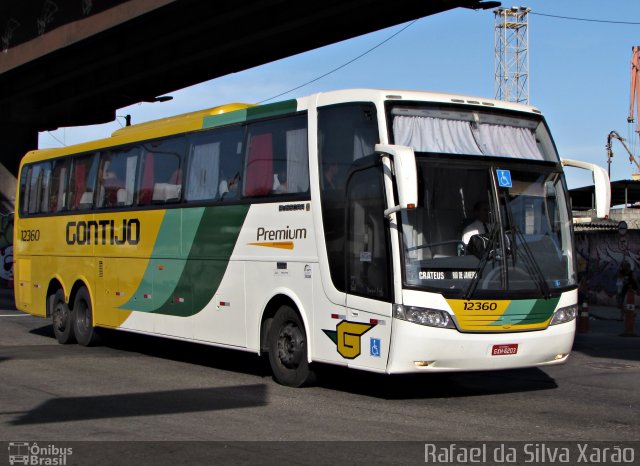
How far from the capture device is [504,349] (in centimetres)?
1036

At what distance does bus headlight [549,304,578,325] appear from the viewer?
10797mm

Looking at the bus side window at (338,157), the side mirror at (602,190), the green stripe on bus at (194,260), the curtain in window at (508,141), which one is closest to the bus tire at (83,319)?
the green stripe on bus at (194,260)

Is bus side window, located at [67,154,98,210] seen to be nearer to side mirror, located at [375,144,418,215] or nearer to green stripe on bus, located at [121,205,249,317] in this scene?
green stripe on bus, located at [121,205,249,317]

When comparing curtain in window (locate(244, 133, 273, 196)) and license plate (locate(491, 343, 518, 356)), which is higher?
curtain in window (locate(244, 133, 273, 196))

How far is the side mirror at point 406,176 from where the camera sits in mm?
9609

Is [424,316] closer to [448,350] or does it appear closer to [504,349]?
[448,350]

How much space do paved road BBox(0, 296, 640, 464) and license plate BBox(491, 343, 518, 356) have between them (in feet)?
1.92

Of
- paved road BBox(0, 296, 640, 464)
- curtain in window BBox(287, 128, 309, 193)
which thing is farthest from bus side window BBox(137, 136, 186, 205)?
curtain in window BBox(287, 128, 309, 193)

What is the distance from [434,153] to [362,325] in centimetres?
208

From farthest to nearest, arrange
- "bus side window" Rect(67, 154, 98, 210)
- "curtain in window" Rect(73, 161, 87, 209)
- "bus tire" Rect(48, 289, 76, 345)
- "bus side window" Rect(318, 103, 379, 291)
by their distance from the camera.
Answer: "bus tire" Rect(48, 289, 76, 345) → "curtain in window" Rect(73, 161, 87, 209) → "bus side window" Rect(67, 154, 98, 210) → "bus side window" Rect(318, 103, 379, 291)

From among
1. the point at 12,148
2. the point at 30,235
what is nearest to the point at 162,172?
the point at 30,235

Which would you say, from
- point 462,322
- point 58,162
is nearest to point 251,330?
point 462,322

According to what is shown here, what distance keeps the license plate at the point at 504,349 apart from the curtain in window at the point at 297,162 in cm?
300
